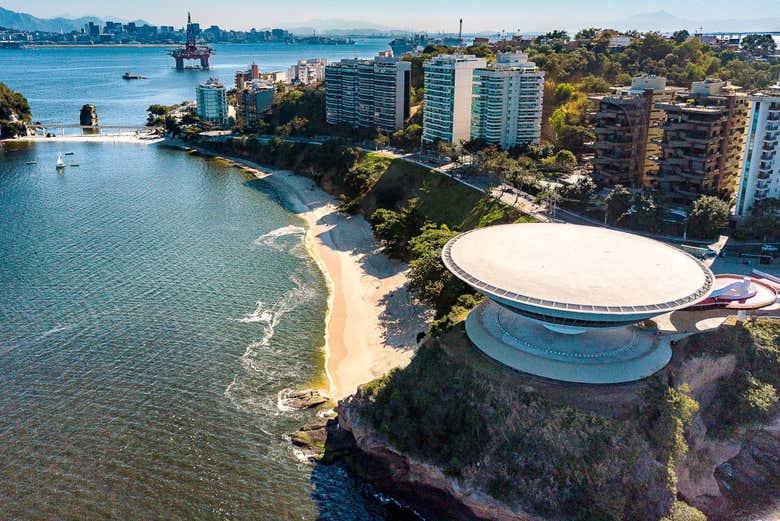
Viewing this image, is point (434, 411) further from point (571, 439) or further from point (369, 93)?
point (369, 93)


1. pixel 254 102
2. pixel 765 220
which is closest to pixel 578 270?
pixel 765 220

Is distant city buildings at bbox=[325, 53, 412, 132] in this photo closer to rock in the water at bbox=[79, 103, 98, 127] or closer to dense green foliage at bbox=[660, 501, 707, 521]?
rock in the water at bbox=[79, 103, 98, 127]

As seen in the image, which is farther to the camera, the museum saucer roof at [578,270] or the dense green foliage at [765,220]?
the dense green foliage at [765,220]

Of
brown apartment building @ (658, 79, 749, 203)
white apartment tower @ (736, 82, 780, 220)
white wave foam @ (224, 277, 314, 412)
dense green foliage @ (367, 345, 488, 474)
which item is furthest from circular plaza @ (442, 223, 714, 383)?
brown apartment building @ (658, 79, 749, 203)

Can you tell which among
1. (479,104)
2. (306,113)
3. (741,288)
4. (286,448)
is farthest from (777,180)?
(306,113)

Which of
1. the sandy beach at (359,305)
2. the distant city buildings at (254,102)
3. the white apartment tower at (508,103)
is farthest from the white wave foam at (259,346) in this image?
the distant city buildings at (254,102)

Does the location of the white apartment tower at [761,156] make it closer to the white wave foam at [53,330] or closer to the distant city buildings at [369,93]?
the white wave foam at [53,330]

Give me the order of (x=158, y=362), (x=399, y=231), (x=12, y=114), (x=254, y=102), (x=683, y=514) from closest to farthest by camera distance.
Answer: (x=683, y=514) → (x=158, y=362) → (x=399, y=231) → (x=254, y=102) → (x=12, y=114)
